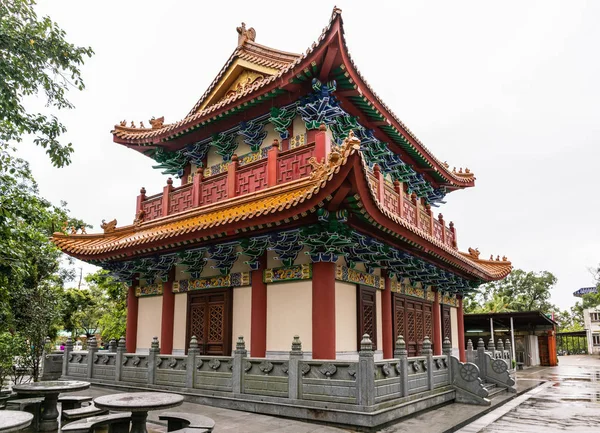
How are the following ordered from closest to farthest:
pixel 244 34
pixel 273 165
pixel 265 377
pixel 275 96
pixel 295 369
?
pixel 295 369
pixel 265 377
pixel 273 165
pixel 275 96
pixel 244 34

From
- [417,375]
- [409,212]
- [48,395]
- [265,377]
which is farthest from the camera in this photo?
[409,212]

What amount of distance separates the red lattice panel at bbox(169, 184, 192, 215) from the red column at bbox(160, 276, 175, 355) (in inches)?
73.6

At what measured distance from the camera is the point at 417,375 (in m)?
9.46

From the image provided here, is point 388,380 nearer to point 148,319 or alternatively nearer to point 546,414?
point 546,414

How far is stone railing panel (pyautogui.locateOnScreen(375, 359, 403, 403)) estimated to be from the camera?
25.7ft

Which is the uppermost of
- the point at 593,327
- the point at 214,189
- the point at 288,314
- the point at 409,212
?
the point at 214,189

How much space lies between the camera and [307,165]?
1012 cm

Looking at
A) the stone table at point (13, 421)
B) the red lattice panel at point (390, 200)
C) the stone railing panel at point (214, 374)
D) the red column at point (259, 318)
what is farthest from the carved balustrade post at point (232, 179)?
the stone table at point (13, 421)

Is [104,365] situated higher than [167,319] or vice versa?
[167,319]

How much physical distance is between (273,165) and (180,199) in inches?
137

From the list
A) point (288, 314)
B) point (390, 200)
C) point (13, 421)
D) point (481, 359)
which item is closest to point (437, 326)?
point (481, 359)

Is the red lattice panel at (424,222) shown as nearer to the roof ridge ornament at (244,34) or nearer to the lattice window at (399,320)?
the lattice window at (399,320)

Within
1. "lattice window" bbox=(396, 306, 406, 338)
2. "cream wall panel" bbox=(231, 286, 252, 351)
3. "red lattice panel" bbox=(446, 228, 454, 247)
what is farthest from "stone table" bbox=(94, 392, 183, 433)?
"red lattice panel" bbox=(446, 228, 454, 247)

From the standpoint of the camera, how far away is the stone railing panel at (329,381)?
299 inches
